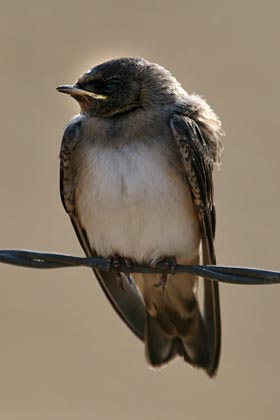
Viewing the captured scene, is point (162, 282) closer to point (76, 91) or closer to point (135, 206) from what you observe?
point (135, 206)

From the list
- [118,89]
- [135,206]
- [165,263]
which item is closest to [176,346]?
[165,263]

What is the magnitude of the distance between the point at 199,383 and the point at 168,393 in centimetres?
20

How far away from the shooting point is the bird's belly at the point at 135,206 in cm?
595

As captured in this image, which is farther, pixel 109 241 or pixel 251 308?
pixel 251 308

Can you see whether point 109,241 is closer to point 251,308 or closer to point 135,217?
point 135,217

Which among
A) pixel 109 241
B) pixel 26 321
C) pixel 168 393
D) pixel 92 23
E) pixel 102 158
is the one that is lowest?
pixel 168 393

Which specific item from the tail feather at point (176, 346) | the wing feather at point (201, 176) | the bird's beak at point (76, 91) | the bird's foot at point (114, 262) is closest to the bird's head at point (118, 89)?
the bird's beak at point (76, 91)

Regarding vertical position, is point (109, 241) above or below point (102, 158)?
below

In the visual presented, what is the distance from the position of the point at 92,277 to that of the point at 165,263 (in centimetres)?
284

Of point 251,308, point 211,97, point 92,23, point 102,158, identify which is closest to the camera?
point 102,158

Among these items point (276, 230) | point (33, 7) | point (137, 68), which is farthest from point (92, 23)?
point (137, 68)

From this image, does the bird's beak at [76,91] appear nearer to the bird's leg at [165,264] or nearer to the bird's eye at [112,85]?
the bird's eye at [112,85]

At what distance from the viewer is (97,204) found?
19.9 feet

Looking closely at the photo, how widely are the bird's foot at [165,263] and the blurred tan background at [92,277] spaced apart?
2280 millimetres
